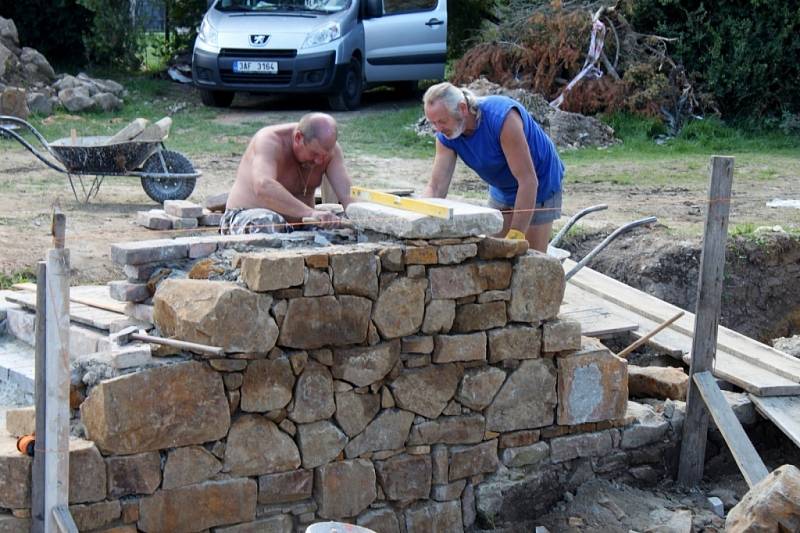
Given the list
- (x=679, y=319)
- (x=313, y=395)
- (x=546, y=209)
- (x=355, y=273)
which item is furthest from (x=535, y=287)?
(x=679, y=319)

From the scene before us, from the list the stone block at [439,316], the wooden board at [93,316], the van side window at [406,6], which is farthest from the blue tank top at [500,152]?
the van side window at [406,6]

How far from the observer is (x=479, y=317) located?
569 centimetres

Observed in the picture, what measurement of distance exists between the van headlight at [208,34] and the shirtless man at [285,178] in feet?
28.9

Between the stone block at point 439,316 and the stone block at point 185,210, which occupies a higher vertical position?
the stone block at point 185,210

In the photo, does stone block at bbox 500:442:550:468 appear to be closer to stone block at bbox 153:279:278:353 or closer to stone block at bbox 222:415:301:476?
stone block at bbox 222:415:301:476

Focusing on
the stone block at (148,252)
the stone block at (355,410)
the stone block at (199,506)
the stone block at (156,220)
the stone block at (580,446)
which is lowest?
the stone block at (580,446)

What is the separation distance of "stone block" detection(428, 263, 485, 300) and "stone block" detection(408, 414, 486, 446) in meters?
0.67

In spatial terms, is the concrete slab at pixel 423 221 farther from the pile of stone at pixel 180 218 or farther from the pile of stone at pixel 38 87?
the pile of stone at pixel 38 87

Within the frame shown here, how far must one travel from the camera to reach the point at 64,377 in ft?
15.4

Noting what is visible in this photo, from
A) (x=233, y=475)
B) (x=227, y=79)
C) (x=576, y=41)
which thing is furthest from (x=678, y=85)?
(x=233, y=475)

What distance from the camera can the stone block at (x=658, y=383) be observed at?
6.77 m

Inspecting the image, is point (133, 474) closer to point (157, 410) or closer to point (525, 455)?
point (157, 410)

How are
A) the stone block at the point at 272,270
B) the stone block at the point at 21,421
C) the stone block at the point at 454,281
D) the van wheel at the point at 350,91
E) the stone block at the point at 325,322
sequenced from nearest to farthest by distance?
the stone block at the point at 21,421 → the stone block at the point at 272,270 → the stone block at the point at 325,322 → the stone block at the point at 454,281 → the van wheel at the point at 350,91

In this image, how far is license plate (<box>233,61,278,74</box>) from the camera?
47.4ft
